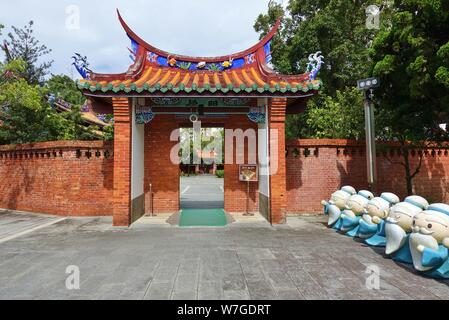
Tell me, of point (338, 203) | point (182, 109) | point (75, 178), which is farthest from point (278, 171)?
point (75, 178)

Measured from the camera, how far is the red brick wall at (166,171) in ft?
34.4

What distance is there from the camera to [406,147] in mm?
10430

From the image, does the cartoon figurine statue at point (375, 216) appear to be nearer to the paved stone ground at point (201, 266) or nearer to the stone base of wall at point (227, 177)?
the paved stone ground at point (201, 266)

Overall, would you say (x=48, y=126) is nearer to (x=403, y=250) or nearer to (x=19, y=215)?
(x=19, y=215)

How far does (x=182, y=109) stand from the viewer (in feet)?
33.4

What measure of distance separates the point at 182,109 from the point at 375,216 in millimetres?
6396

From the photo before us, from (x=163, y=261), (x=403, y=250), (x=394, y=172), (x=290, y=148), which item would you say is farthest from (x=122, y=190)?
(x=394, y=172)

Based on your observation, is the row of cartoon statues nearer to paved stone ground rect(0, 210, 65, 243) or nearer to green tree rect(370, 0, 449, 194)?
green tree rect(370, 0, 449, 194)

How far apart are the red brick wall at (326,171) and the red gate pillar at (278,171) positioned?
169 cm

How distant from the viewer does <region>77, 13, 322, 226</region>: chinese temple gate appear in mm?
8320

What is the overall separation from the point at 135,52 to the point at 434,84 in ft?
27.4

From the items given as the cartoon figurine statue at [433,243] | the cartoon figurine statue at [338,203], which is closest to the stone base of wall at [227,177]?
the cartoon figurine statue at [338,203]

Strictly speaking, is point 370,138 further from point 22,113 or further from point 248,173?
point 22,113

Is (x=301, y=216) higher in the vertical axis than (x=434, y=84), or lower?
lower
